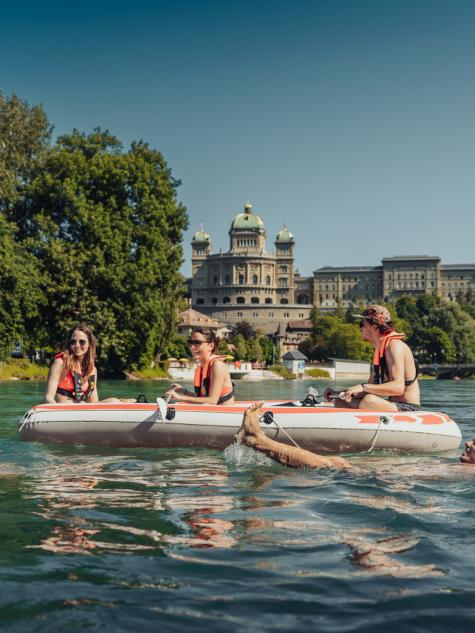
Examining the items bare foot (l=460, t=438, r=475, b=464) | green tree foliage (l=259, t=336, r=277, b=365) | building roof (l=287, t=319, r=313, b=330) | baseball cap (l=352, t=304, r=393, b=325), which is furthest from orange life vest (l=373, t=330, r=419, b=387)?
building roof (l=287, t=319, r=313, b=330)

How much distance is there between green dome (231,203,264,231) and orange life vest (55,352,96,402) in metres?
177

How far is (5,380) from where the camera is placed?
3662 centimetres

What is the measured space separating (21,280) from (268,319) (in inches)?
5179

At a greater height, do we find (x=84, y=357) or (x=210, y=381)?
(x=84, y=357)

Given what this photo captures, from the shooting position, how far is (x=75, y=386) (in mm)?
10742

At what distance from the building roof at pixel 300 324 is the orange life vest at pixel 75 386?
137 meters

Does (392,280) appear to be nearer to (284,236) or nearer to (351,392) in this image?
(284,236)


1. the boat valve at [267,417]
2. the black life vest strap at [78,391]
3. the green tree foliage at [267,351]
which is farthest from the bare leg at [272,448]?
the green tree foliage at [267,351]

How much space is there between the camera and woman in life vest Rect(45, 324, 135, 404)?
9.80 m

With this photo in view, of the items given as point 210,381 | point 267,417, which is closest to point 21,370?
point 210,381

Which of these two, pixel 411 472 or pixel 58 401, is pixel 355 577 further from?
pixel 58 401

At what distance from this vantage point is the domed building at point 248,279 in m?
165

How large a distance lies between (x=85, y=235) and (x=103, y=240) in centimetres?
124

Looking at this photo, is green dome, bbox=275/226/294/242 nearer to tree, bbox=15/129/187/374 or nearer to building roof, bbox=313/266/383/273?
building roof, bbox=313/266/383/273
